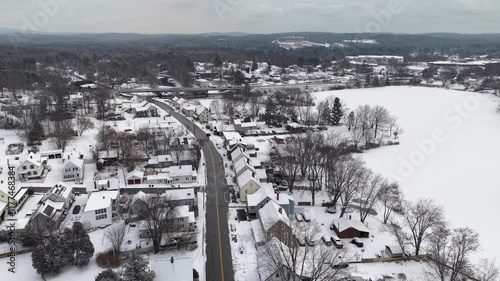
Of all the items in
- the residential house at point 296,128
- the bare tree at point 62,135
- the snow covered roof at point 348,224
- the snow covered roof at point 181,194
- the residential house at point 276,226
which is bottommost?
the snow covered roof at point 348,224

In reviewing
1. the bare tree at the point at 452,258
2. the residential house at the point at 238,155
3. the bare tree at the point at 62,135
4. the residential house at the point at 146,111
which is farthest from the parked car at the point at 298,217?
the residential house at the point at 146,111

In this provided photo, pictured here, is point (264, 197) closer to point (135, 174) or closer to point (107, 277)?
point (107, 277)

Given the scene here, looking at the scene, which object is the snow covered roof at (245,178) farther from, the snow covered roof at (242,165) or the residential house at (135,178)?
the residential house at (135,178)

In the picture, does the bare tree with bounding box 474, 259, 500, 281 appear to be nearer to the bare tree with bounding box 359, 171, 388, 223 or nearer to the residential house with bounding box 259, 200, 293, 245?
the bare tree with bounding box 359, 171, 388, 223

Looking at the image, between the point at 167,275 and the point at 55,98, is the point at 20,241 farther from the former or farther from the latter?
the point at 55,98

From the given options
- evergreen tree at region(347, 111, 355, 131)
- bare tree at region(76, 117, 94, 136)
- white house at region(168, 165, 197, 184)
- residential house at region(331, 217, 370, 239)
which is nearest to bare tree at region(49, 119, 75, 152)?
bare tree at region(76, 117, 94, 136)

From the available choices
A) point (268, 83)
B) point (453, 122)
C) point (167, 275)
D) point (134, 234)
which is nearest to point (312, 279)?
point (167, 275)
